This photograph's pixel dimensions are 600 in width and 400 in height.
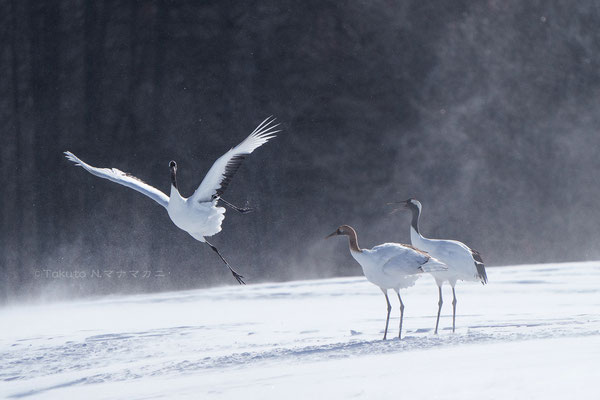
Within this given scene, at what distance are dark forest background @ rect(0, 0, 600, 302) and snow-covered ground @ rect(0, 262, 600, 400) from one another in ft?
1.61

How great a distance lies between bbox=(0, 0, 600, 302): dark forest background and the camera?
9406 mm

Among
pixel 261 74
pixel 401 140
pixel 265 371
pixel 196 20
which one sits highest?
pixel 196 20

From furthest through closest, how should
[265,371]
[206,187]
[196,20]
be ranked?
[196,20] → [206,187] → [265,371]

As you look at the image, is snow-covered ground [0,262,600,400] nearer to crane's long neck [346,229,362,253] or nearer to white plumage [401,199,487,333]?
white plumage [401,199,487,333]

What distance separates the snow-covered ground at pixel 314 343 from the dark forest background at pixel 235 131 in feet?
1.61

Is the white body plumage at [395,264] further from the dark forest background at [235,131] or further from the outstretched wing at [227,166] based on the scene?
the dark forest background at [235,131]

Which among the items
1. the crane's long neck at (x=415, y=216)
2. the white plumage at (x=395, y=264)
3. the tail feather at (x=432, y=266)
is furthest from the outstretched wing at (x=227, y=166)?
the crane's long neck at (x=415, y=216)

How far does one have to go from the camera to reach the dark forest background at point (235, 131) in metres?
9.41

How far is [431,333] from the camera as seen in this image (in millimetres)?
5961

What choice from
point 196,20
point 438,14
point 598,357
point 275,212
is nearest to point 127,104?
point 196,20

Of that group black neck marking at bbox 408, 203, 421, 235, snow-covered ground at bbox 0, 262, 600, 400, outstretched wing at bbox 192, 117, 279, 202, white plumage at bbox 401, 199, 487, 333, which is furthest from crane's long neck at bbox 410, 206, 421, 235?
outstretched wing at bbox 192, 117, 279, 202

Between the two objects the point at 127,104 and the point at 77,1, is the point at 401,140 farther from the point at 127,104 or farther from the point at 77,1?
the point at 77,1

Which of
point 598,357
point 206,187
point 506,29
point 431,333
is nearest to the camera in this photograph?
point 598,357

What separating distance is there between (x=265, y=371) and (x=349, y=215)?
511cm
